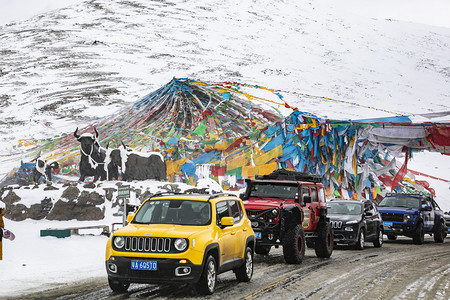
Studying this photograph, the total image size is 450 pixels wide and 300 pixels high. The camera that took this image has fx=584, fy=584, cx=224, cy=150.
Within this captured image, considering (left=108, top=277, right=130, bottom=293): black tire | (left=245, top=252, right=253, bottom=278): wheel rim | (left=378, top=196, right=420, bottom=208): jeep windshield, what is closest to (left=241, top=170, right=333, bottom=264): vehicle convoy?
(left=245, top=252, right=253, bottom=278): wheel rim

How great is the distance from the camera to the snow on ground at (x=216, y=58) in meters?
68.1

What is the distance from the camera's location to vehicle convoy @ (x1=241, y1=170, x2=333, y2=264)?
1444 cm

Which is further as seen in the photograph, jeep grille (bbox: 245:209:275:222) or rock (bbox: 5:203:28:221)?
rock (bbox: 5:203:28:221)

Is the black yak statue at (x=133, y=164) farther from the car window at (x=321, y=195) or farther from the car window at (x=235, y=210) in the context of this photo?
the car window at (x=235, y=210)

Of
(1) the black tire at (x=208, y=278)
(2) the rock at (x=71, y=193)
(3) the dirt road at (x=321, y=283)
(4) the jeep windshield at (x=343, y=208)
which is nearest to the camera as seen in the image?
(1) the black tire at (x=208, y=278)

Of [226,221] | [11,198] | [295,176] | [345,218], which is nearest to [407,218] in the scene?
[345,218]

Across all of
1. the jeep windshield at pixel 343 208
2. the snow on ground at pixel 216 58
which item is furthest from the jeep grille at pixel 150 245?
the snow on ground at pixel 216 58

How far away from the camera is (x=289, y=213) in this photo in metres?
14.5

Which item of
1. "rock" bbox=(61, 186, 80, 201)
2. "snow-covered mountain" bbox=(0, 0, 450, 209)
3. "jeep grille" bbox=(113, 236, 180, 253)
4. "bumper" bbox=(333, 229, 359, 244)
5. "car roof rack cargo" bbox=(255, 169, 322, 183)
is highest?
"snow-covered mountain" bbox=(0, 0, 450, 209)

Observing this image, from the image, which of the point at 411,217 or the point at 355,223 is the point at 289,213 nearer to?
the point at 355,223

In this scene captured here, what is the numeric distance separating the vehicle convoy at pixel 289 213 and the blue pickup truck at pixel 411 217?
6.57 metres

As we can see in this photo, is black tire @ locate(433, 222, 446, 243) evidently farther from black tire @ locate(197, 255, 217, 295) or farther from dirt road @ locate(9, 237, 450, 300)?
black tire @ locate(197, 255, 217, 295)

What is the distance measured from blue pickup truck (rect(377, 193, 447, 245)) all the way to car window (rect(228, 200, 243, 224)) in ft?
A: 41.4

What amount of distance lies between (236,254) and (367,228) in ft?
33.1
